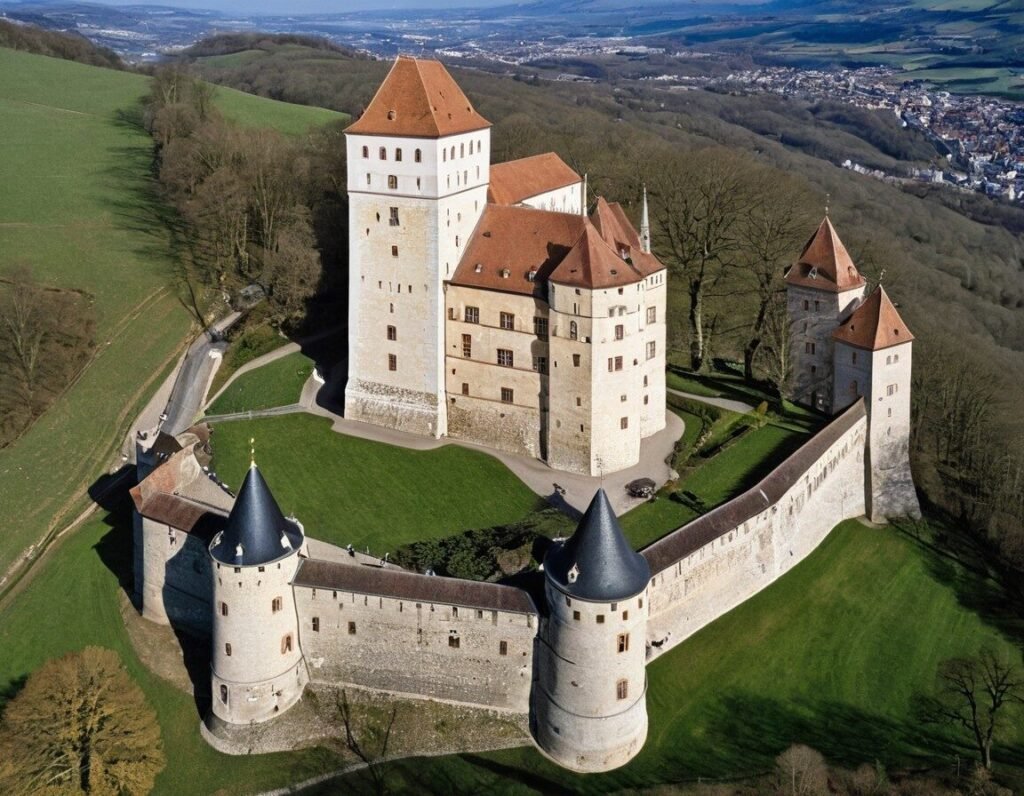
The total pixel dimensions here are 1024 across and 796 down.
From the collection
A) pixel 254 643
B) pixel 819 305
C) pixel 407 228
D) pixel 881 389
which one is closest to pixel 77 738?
pixel 254 643

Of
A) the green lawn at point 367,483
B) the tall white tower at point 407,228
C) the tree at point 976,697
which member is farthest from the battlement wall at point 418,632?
the tree at point 976,697

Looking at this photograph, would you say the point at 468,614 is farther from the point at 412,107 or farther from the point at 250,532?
the point at 412,107

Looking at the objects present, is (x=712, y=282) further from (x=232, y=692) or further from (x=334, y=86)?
(x=334, y=86)

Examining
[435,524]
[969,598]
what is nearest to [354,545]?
[435,524]

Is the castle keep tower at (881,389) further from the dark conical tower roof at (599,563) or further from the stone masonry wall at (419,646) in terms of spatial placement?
the stone masonry wall at (419,646)

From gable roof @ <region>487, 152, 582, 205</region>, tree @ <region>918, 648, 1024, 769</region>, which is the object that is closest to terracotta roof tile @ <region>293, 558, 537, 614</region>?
tree @ <region>918, 648, 1024, 769</region>

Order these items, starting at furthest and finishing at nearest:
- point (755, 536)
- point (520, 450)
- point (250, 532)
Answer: point (520, 450) < point (755, 536) < point (250, 532)
